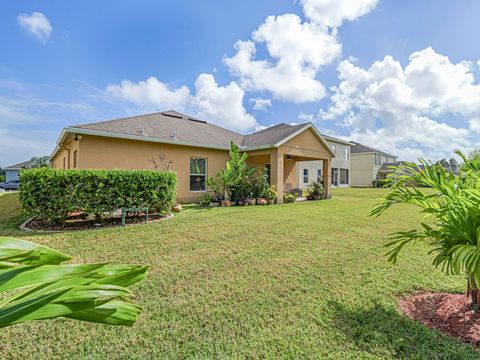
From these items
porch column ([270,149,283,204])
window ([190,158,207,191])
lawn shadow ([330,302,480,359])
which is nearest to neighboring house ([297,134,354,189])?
porch column ([270,149,283,204])

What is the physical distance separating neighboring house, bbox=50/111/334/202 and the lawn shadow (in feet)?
37.9

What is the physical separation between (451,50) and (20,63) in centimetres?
2152

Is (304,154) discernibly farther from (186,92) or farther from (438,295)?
(438,295)

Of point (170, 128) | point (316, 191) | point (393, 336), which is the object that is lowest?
point (393, 336)

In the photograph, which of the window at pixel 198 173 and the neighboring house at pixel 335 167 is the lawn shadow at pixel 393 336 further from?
the neighboring house at pixel 335 167

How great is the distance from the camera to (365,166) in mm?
39125

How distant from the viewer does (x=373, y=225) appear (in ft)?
29.1

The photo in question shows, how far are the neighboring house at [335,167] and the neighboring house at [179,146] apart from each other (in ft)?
30.9

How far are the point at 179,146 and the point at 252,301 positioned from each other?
37.4 ft

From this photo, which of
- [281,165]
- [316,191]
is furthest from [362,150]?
[281,165]

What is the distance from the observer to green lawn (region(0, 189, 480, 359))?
2668mm

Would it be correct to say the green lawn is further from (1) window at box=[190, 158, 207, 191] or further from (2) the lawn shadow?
(1) window at box=[190, 158, 207, 191]

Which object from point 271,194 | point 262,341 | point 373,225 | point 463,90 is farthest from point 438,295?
point 463,90

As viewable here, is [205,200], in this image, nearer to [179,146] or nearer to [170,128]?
[179,146]
